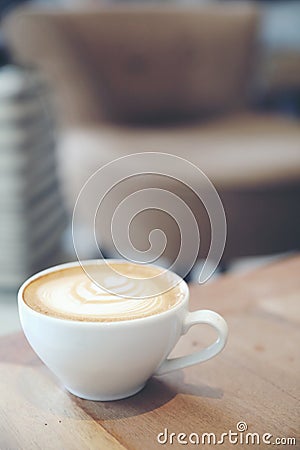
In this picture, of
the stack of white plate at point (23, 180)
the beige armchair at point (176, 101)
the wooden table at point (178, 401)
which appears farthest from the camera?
the stack of white plate at point (23, 180)

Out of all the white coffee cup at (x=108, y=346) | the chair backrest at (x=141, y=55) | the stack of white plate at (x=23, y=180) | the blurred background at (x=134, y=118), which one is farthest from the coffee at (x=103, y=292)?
the chair backrest at (x=141, y=55)

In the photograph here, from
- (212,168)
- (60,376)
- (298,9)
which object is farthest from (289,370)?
(298,9)

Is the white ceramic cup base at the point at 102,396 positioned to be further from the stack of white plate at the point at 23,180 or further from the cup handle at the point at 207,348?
the stack of white plate at the point at 23,180

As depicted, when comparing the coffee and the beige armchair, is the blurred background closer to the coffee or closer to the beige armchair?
the beige armchair

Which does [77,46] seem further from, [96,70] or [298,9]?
[298,9]

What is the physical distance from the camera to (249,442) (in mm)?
521

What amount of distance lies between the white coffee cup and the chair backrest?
122 cm

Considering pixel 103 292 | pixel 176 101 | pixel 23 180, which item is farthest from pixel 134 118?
pixel 103 292

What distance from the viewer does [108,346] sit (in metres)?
0.54

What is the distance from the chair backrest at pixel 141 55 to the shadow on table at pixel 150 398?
1.24 metres

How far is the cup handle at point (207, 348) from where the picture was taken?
58 centimetres

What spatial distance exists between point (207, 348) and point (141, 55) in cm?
132

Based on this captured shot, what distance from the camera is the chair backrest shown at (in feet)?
5.55

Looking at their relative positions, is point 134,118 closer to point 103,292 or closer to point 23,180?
point 23,180
